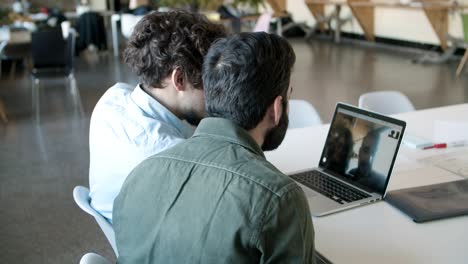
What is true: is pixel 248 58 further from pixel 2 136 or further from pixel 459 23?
pixel 459 23

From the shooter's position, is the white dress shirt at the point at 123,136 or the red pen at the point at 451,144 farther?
the red pen at the point at 451,144

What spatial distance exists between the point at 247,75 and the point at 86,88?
5937mm

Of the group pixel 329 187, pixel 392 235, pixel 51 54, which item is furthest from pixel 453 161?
pixel 51 54

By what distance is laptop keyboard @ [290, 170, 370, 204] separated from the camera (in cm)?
169

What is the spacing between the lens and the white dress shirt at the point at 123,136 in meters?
1.61

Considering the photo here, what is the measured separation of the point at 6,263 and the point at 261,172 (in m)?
2.14

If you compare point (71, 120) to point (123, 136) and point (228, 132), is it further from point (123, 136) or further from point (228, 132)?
point (228, 132)

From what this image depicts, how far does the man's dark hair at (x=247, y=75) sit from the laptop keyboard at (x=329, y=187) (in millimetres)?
559

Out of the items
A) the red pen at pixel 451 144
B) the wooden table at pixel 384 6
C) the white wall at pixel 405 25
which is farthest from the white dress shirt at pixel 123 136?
the white wall at pixel 405 25

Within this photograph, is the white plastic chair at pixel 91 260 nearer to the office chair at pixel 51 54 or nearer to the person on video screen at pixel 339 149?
the person on video screen at pixel 339 149

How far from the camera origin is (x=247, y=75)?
120cm

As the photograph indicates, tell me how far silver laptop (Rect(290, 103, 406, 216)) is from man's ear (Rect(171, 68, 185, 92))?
0.51 meters

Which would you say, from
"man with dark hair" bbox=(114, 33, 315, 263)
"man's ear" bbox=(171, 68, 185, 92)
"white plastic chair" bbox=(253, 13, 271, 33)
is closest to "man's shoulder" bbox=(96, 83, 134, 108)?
"man's ear" bbox=(171, 68, 185, 92)

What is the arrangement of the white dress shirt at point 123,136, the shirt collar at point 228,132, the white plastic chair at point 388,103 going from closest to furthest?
1. the shirt collar at point 228,132
2. the white dress shirt at point 123,136
3. the white plastic chair at point 388,103
